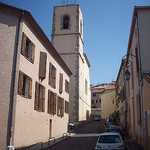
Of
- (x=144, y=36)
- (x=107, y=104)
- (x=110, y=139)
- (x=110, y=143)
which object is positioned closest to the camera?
(x=110, y=143)

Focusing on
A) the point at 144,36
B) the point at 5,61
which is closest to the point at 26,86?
the point at 5,61

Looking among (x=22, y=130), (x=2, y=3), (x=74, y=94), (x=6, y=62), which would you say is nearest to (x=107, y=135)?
(x=22, y=130)

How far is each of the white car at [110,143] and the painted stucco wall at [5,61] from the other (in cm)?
536

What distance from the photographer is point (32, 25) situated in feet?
53.8

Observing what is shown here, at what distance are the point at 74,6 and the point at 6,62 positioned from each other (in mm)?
29703

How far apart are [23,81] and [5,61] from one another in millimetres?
2543

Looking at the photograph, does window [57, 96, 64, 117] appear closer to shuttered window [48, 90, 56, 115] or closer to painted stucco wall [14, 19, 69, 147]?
shuttered window [48, 90, 56, 115]

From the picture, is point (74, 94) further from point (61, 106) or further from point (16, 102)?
point (16, 102)

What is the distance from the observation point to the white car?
11.4 m

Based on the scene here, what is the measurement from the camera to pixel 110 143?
38.3 ft

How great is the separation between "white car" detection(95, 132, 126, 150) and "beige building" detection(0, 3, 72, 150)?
5098 mm

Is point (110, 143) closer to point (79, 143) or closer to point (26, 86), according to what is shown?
point (26, 86)

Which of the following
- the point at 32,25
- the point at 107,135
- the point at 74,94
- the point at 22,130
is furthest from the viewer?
the point at 74,94

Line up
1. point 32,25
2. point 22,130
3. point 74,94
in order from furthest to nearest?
point 74,94
point 32,25
point 22,130
